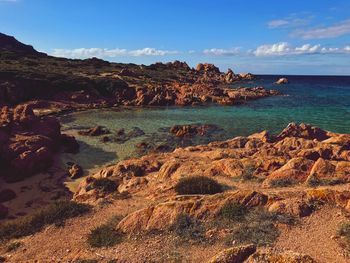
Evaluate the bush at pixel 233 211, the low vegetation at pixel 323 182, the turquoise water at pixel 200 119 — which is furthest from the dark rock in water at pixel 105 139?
the bush at pixel 233 211

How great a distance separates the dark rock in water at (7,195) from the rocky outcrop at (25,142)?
2.84 meters

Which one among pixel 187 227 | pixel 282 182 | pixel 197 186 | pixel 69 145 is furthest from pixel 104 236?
pixel 69 145

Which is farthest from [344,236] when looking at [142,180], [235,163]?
[142,180]

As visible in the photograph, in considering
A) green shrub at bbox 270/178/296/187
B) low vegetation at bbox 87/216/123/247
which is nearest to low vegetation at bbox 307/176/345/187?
green shrub at bbox 270/178/296/187

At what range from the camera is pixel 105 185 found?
21.2m

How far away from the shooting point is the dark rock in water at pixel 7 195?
24.2 m

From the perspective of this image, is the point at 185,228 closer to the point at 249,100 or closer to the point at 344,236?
the point at 344,236

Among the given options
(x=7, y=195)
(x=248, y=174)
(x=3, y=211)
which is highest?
(x=248, y=174)

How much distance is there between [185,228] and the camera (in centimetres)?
1469

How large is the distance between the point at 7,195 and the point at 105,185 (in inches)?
323

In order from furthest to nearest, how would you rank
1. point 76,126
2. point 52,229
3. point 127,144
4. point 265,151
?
point 76,126
point 127,144
point 265,151
point 52,229

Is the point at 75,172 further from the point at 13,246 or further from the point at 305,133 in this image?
the point at 305,133

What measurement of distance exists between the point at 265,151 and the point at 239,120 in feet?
91.4

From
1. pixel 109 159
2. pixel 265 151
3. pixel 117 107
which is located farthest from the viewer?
pixel 117 107
